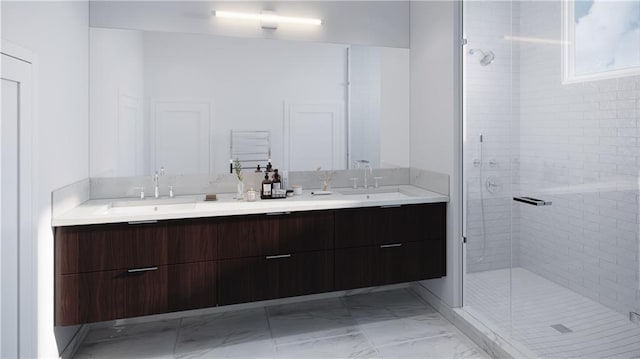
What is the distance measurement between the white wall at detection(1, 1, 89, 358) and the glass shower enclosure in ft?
7.89

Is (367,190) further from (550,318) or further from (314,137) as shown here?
(550,318)

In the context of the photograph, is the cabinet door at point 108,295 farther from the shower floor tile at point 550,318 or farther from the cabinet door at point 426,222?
the shower floor tile at point 550,318

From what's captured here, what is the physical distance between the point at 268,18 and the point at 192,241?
1.68 metres

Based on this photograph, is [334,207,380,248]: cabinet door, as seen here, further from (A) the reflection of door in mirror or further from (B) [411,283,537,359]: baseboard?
(A) the reflection of door in mirror

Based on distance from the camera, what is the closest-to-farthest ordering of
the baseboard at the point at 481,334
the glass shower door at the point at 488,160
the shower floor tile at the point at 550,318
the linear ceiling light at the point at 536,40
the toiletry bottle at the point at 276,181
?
the shower floor tile at the point at 550,318 < the linear ceiling light at the point at 536,40 < the baseboard at the point at 481,334 < the glass shower door at the point at 488,160 < the toiletry bottle at the point at 276,181

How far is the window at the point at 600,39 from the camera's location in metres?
1.77

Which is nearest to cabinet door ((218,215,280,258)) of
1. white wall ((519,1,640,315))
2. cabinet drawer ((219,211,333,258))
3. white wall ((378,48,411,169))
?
cabinet drawer ((219,211,333,258))

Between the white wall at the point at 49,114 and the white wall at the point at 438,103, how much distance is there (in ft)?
7.57

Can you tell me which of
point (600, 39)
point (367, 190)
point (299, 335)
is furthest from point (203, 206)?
point (600, 39)

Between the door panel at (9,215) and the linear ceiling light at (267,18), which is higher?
the linear ceiling light at (267,18)

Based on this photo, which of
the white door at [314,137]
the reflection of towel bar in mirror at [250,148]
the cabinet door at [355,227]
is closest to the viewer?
the cabinet door at [355,227]

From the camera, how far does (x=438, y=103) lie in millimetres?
2916

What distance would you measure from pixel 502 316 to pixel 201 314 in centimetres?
200

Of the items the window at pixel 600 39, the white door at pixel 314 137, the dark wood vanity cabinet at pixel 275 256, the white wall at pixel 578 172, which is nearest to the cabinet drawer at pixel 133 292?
the dark wood vanity cabinet at pixel 275 256
